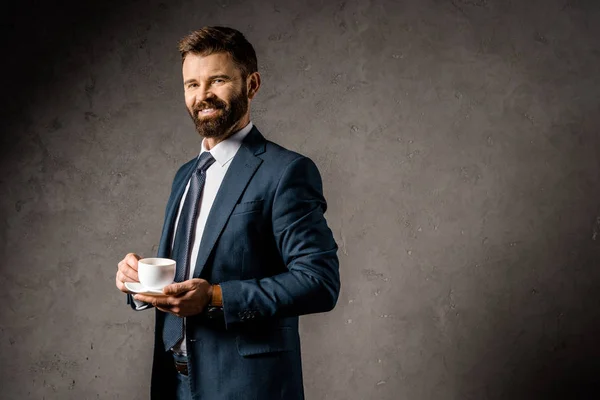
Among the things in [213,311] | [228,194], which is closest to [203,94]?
[228,194]

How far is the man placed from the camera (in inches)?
46.9

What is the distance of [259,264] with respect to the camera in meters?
1.26

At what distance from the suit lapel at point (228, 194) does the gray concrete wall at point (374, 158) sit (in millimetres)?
884

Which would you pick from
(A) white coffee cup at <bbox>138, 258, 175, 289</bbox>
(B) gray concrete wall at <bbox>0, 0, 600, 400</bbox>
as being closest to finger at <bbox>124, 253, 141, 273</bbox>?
(A) white coffee cup at <bbox>138, 258, 175, 289</bbox>

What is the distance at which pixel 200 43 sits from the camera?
1283 mm

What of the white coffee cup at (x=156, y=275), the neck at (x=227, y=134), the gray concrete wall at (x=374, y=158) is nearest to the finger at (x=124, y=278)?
the white coffee cup at (x=156, y=275)

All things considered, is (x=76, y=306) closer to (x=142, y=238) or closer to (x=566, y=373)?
(x=142, y=238)

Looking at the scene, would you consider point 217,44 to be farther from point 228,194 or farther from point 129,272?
point 129,272

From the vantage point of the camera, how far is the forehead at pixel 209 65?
1.29 m

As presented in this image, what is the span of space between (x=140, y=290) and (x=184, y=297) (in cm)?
11

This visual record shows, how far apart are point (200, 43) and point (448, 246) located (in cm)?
130

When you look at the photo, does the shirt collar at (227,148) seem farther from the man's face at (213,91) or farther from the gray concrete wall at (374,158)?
the gray concrete wall at (374,158)

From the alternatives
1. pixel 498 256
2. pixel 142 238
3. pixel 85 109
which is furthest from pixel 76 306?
pixel 498 256

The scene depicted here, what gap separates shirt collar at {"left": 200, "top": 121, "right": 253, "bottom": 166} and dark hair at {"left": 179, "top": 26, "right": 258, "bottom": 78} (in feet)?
0.47
